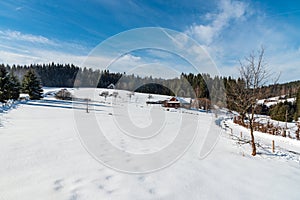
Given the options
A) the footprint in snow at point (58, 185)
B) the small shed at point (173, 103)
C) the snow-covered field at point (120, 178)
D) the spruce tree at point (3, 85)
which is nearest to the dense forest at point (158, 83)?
the spruce tree at point (3, 85)

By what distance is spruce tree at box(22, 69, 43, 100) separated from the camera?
83.7 ft

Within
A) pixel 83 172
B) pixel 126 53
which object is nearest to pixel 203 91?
pixel 126 53

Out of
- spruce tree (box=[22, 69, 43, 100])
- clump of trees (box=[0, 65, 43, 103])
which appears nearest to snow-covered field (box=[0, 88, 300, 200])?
clump of trees (box=[0, 65, 43, 103])

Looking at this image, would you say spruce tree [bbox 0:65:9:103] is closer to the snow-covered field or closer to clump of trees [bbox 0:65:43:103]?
clump of trees [bbox 0:65:43:103]

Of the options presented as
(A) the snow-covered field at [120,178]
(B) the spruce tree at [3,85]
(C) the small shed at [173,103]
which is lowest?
(A) the snow-covered field at [120,178]

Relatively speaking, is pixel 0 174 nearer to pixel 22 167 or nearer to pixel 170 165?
pixel 22 167

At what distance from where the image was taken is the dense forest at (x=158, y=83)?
24.3 meters

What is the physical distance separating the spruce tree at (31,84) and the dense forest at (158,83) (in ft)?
3.82

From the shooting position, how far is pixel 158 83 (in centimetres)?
3350

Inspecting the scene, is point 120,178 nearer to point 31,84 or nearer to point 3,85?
point 3,85

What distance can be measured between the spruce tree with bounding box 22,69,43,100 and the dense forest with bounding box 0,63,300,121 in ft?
3.82

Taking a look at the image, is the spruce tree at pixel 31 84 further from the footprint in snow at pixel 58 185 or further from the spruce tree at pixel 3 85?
the footprint in snow at pixel 58 185

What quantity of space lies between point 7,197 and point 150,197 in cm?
252

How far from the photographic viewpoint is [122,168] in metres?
4.65
